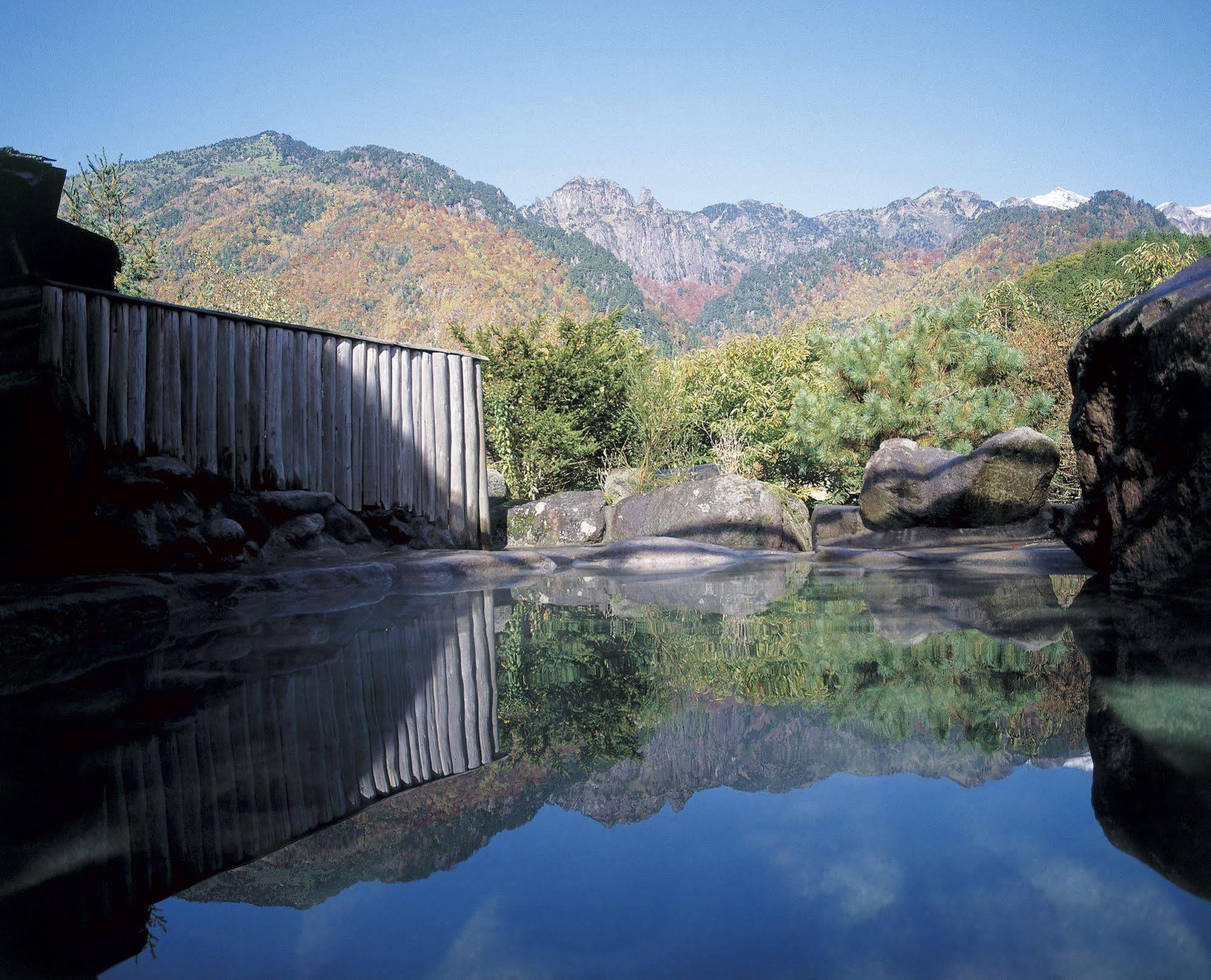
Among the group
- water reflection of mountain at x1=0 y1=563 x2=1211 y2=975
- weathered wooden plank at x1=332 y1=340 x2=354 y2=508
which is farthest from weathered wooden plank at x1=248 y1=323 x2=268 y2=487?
water reflection of mountain at x1=0 y1=563 x2=1211 y2=975

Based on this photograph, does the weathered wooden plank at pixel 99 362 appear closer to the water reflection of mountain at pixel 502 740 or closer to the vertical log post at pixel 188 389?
the vertical log post at pixel 188 389

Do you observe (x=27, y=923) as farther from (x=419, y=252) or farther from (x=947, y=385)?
(x=419, y=252)

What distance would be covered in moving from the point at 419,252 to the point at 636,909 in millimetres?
106829

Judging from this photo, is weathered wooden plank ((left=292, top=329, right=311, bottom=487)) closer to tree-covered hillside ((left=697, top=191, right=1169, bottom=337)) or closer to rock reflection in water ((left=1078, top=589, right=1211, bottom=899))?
rock reflection in water ((left=1078, top=589, right=1211, bottom=899))

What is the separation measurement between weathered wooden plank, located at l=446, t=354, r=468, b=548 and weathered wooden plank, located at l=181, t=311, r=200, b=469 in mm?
3086

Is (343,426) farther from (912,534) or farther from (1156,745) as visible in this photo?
(1156,745)

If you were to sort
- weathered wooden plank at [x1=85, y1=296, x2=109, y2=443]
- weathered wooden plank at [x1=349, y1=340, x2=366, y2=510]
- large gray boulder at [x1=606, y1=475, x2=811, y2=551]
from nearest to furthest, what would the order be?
1. weathered wooden plank at [x1=85, y1=296, x2=109, y2=443]
2. weathered wooden plank at [x1=349, y1=340, x2=366, y2=510]
3. large gray boulder at [x1=606, y1=475, x2=811, y2=551]

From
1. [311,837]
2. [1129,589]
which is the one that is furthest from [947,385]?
[311,837]

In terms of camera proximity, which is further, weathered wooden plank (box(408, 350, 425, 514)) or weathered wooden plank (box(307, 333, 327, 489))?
weathered wooden plank (box(408, 350, 425, 514))

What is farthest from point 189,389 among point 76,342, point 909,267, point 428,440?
point 909,267

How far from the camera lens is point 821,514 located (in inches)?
486

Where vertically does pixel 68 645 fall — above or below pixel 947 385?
below

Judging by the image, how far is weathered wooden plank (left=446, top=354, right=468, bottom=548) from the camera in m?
10.0

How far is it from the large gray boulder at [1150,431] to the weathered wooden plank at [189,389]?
7175 mm
